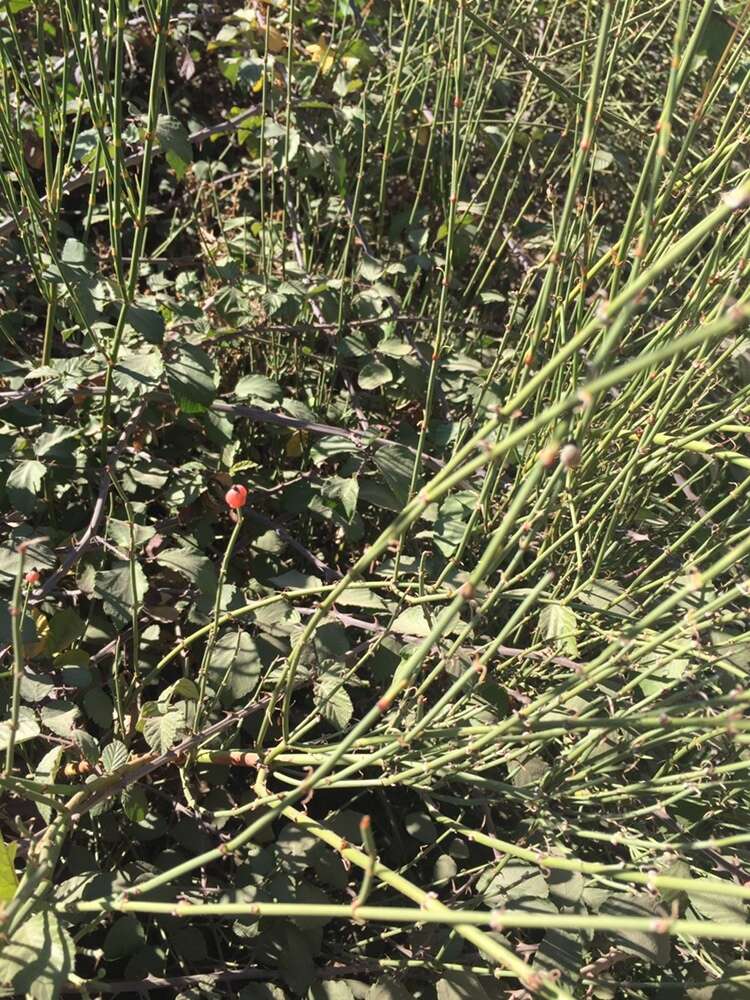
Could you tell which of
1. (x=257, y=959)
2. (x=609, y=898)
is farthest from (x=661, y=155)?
(x=257, y=959)

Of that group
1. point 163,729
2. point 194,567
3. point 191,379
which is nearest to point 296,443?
point 191,379

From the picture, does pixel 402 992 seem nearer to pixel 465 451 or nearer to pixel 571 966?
pixel 571 966

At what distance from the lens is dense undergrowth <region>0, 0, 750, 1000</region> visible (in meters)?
0.83

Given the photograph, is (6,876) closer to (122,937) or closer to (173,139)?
(122,937)

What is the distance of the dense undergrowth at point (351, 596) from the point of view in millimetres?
825

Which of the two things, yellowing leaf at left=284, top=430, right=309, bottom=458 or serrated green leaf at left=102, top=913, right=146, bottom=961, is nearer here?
serrated green leaf at left=102, top=913, right=146, bottom=961

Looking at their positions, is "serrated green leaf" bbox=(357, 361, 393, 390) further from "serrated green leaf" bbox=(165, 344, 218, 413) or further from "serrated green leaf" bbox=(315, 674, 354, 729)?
"serrated green leaf" bbox=(315, 674, 354, 729)

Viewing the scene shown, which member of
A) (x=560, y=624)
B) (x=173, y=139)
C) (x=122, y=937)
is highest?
(x=173, y=139)

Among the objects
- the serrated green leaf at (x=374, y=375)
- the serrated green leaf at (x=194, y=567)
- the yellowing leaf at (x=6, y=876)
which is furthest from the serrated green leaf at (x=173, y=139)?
the yellowing leaf at (x=6, y=876)

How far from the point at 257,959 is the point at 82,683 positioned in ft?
1.45

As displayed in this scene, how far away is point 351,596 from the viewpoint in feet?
3.75

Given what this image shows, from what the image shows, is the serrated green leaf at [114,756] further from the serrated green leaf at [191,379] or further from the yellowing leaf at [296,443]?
the yellowing leaf at [296,443]

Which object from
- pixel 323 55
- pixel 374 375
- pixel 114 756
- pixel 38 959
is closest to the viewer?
pixel 38 959

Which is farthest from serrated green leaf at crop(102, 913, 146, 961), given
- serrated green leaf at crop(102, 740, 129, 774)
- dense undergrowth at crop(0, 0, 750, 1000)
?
serrated green leaf at crop(102, 740, 129, 774)
